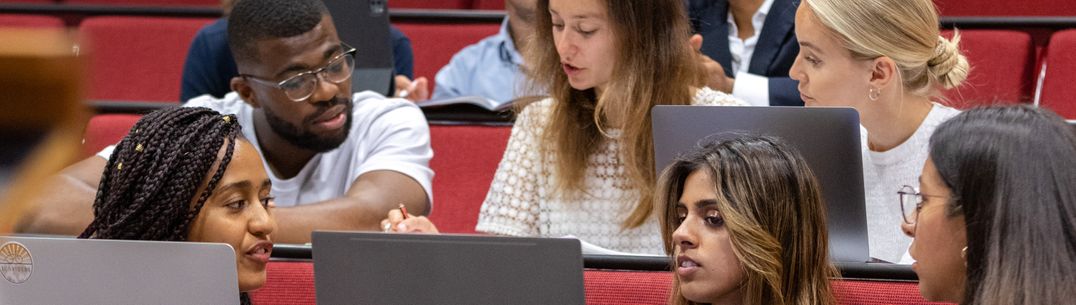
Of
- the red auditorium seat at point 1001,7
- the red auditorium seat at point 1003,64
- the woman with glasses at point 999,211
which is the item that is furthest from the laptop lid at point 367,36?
the woman with glasses at point 999,211

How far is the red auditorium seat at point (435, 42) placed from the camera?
3.16 metres

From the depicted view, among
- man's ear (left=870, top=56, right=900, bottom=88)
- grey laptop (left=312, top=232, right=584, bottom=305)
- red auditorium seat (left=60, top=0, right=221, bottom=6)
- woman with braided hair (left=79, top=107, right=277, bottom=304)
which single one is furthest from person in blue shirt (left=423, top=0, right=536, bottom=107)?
grey laptop (left=312, top=232, right=584, bottom=305)

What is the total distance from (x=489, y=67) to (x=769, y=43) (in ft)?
2.61

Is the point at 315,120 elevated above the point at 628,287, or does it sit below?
above

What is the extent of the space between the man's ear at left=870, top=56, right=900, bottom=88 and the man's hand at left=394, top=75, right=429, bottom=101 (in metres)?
1.14

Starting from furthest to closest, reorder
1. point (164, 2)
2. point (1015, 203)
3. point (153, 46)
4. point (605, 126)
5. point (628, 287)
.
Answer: point (164, 2)
point (153, 46)
point (605, 126)
point (628, 287)
point (1015, 203)

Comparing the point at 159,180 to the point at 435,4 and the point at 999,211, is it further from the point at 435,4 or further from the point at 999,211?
the point at 435,4

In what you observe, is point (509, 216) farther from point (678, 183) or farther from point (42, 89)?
point (42, 89)

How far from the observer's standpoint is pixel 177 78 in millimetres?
3295

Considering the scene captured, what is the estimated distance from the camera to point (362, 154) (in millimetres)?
2123

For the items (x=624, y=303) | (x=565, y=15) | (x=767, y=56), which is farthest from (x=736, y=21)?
(x=624, y=303)

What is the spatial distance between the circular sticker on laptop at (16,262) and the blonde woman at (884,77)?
99 cm

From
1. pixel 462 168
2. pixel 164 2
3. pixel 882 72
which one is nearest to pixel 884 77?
pixel 882 72

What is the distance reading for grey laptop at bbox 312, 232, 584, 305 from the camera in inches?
46.1
